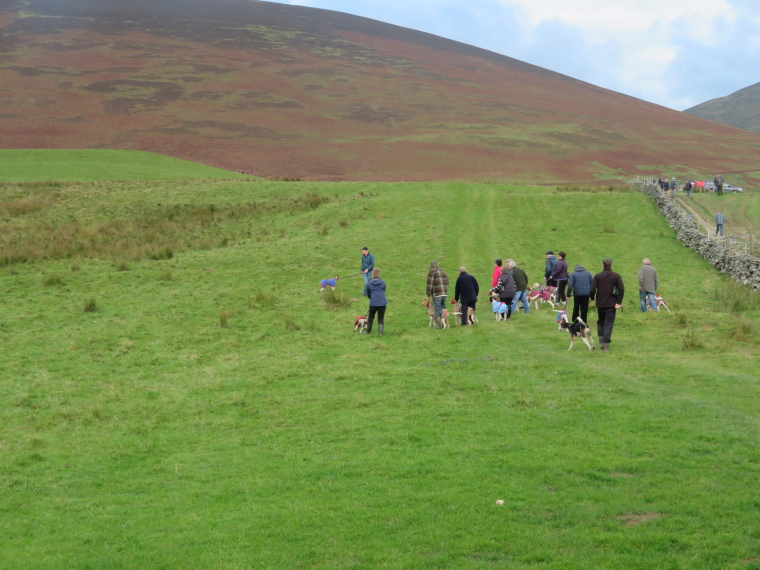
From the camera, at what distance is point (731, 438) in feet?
33.2

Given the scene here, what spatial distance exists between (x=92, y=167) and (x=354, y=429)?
5111cm

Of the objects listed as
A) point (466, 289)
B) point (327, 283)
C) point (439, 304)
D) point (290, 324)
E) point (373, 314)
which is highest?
point (466, 289)

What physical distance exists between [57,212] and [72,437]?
1269 inches

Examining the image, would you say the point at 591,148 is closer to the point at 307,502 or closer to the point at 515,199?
the point at 515,199

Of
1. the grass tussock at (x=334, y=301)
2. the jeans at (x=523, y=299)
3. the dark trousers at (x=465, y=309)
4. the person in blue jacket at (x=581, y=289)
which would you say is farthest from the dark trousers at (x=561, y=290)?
the grass tussock at (x=334, y=301)

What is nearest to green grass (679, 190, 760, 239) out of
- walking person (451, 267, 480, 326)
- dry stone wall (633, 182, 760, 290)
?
dry stone wall (633, 182, 760, 290)

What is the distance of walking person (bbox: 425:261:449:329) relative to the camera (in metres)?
19.2

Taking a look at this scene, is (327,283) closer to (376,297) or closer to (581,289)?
(376,297)

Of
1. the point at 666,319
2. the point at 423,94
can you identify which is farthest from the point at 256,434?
the point at 423,94

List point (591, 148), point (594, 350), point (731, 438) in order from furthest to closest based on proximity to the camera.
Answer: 1. point (591, 148)
2. point (594, 350)
3. point (731, 438)

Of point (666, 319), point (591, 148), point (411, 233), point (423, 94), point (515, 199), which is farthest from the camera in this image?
point (423, 94)

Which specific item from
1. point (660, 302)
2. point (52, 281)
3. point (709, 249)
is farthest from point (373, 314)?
point (709, 249)

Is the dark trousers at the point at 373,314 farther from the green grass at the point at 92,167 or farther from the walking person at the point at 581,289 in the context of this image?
the green grass at the point at 92,167

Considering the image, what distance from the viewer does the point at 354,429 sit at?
11578 millimetres
